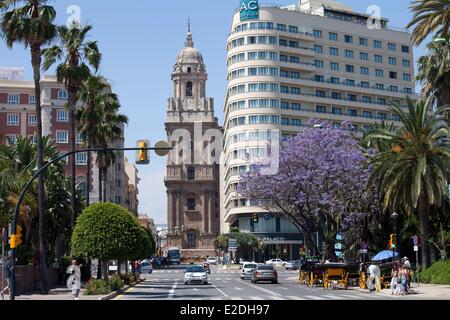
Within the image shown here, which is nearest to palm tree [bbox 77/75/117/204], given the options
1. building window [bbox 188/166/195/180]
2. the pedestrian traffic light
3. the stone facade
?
the pedestrian traffic light

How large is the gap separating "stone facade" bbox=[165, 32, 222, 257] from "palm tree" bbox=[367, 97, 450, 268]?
108 m

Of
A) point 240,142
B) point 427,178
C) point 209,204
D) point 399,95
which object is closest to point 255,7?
point 240,142

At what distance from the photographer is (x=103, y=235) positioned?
3772 cm

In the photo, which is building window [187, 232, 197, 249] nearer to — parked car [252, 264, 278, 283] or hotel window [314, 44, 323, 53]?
hotel window [314, 44, 323, 53]

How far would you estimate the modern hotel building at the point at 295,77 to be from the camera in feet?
367

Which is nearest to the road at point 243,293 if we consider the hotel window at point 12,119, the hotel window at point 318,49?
the hotel window at point 12,119

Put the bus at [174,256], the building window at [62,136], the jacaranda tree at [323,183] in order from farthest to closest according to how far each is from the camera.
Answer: the bus at [174,256]
the building window at [62,136]
the jacaranda tree at [323,183]

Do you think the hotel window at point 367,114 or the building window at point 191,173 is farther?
the building window at point 191,173

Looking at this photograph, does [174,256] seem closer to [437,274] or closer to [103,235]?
[437,274]

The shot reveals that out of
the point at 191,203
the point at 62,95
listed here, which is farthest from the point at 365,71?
the point at 62,95

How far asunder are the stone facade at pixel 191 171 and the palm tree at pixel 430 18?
10953 cm

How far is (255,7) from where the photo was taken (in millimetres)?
110750

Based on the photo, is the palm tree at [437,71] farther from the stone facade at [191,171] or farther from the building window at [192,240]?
the building window at [192,240]

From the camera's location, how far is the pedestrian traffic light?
30000mm
